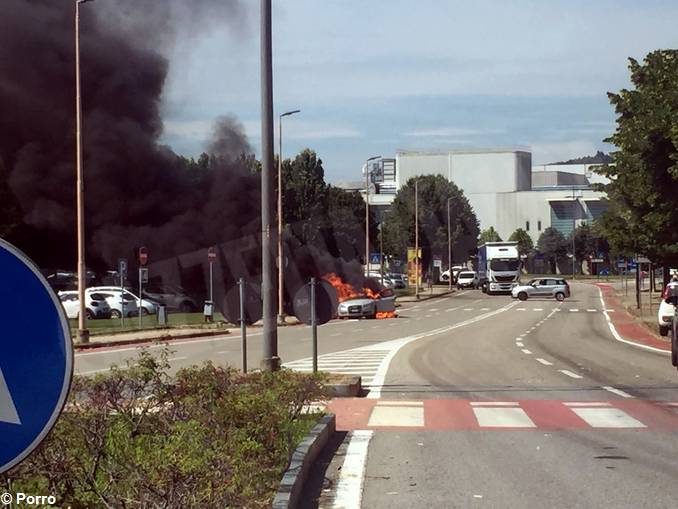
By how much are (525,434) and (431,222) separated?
86127 mm

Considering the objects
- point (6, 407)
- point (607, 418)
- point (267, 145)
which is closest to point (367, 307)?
point (267, 145)

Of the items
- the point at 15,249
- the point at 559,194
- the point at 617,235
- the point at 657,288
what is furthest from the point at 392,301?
the point at 559,194

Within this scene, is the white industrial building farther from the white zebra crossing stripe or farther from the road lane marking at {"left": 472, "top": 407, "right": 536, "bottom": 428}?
the white zebra crossing stripe

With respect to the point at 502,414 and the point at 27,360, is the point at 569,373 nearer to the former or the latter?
the point at 502,414

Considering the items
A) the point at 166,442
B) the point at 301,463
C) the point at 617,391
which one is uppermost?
the point at 166,442

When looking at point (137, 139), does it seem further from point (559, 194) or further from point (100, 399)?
point (559, 194)

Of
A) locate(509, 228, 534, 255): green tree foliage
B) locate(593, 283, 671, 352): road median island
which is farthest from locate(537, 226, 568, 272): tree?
locate(593, 283, 671, 352): road median island

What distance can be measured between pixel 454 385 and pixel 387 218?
81.6 m

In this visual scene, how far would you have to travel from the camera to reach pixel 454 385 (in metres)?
15.5

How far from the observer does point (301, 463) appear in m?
7.11

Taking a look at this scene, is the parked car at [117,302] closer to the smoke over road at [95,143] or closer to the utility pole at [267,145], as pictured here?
the smoke over road at [95,143]

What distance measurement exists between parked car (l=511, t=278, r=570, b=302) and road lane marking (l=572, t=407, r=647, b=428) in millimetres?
53084

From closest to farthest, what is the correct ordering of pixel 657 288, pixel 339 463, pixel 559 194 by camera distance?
pixel 339 463 → pixel 657 288 → pixel 559 194

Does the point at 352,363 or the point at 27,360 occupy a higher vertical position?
the point at 27,360
